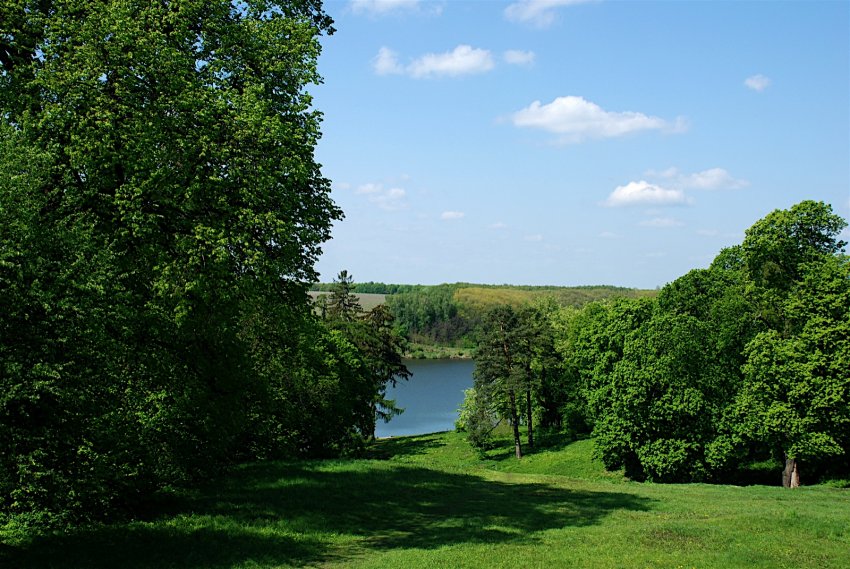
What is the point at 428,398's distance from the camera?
363 ft

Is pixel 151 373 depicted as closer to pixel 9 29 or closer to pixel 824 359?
pixel 9 29

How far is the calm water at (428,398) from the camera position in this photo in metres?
86.8

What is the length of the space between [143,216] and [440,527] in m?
12.2

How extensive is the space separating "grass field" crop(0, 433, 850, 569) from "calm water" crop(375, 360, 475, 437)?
53.4 meters

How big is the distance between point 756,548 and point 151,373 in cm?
1584

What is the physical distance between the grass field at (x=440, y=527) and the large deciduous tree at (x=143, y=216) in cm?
158

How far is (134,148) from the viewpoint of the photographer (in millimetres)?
15383

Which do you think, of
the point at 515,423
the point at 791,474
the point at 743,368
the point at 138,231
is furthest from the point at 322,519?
the point at 515,423

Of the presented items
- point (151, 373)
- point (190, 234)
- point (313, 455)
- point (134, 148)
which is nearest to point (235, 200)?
point (190, 234)

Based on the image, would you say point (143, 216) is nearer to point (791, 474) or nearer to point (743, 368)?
point (743, 368)

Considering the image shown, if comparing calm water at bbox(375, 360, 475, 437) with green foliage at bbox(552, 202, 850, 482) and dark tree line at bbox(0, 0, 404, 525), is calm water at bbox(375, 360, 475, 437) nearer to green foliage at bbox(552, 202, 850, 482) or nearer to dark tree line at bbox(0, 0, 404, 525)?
green foliage at bbox(552, 202, 850, 482)

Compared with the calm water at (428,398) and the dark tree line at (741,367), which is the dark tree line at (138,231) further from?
the calm water at (428,398)

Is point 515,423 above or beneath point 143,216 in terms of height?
beneath

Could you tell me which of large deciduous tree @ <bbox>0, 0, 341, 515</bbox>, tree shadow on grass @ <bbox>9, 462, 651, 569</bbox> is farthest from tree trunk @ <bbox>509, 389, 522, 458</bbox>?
large deciduous tree @ <bbox>0, 0, 341, 515</bbox>
